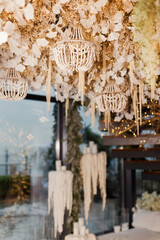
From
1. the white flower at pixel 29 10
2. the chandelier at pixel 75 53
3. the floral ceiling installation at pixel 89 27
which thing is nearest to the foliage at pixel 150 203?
the floral ceiling installation at pixel 89 27

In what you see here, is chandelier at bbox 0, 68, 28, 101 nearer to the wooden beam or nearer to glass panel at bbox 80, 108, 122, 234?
the wooden beam

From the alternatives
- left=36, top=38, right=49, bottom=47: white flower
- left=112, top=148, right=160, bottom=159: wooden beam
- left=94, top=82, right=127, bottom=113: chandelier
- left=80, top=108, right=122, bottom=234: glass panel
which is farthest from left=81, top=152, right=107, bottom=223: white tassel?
left=36, top=38, right=49, bottom=47: white flower

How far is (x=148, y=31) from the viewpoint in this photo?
1.63m

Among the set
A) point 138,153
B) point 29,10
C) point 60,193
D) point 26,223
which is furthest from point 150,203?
point 29,10

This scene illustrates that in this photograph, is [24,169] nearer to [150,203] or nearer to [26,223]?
[26,223]

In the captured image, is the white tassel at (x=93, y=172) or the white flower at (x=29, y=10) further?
the white tassel at (x=93, y=172)

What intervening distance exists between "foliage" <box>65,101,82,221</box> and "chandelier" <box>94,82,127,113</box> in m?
1.75

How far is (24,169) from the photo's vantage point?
178 inches

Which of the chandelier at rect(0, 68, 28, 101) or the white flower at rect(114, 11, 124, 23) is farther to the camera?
the chandelier at rect(0, 68, 28, 101)

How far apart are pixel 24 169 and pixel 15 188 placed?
1.01 ft

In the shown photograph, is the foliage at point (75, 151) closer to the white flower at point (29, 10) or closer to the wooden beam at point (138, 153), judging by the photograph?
the wooden beam at point (138, 153)

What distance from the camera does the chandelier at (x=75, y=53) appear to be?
1770 mm

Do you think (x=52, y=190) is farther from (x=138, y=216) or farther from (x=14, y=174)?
(x=138, y=216)

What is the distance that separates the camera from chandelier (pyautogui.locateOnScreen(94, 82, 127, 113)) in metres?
2.91
